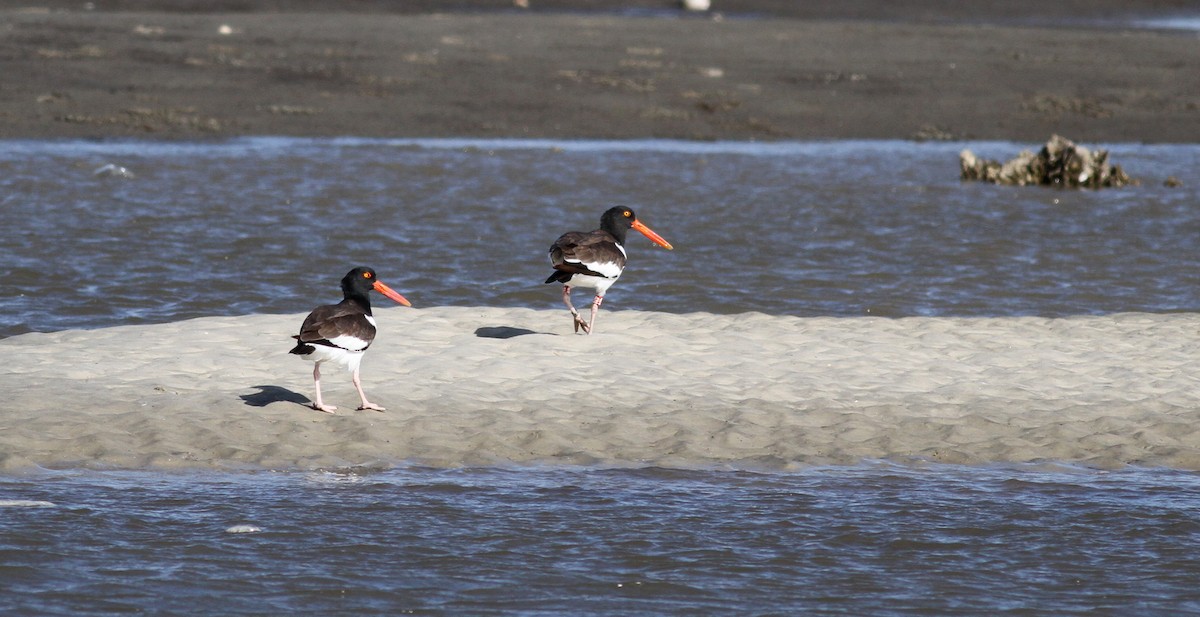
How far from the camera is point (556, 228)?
23578 millimetres

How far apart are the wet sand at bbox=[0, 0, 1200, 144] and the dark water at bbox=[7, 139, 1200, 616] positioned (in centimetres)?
146

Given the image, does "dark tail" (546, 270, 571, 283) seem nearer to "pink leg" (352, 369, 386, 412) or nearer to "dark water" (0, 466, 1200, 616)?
"pink leg" (352, 369, 386, 412)

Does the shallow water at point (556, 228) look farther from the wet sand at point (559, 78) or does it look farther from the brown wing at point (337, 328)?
the brown wing at point (337, 328)

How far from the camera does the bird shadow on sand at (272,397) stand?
40.0ft

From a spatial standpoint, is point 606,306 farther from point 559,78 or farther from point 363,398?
point 559,78

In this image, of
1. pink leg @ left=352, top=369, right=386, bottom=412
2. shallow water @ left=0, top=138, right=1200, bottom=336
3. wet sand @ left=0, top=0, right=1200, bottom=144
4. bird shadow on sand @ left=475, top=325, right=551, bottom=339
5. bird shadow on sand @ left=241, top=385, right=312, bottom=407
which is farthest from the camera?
wet sand @ left=0, top=0, right=1200, bottom=144

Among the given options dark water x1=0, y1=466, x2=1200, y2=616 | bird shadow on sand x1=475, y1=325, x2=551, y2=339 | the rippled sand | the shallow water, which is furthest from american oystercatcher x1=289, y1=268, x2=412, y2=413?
the shallow water

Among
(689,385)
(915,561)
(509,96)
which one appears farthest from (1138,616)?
(509,96)

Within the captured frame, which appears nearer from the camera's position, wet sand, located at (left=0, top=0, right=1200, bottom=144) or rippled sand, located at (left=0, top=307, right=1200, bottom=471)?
rippled sand, located at (left=0, top=307, right=1200, bottom=471)

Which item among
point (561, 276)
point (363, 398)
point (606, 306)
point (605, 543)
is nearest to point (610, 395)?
point (561, 276)

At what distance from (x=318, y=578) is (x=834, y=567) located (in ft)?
9.72

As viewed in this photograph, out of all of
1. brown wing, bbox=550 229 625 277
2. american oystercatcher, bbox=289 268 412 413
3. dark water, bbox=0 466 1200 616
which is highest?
brown wing, bbox=550 229 625 277

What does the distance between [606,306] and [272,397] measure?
21.3 ft

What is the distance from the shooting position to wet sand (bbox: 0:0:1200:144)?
108 ft
